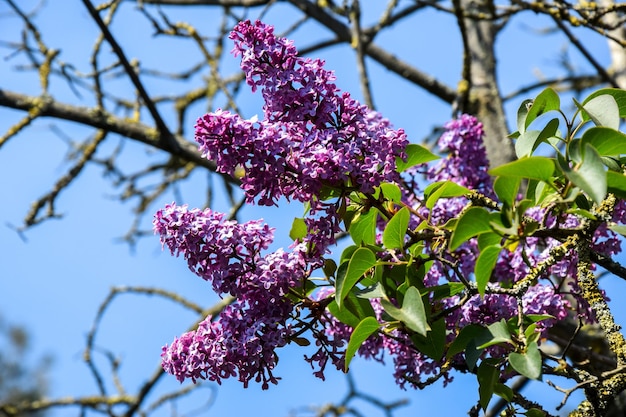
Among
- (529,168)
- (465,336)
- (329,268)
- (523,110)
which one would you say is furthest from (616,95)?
(329,268)

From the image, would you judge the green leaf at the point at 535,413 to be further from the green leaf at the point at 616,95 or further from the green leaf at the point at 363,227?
the green leaf at the point at 616,95

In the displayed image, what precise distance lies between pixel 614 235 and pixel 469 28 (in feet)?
8.69

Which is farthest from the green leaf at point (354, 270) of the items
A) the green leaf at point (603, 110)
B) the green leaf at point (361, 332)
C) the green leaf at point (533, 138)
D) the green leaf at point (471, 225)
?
the green leaf at point (603, 110)

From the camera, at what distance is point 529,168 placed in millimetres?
1369

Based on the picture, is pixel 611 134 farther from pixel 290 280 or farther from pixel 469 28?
pixel 469 28

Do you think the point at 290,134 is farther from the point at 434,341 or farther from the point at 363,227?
the point at 434,341

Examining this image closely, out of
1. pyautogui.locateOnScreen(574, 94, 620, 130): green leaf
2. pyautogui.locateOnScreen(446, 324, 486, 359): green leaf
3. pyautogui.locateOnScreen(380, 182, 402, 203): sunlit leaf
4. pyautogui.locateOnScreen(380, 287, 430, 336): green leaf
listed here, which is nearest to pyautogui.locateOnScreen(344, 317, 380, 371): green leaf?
pyautogui.locateOnScreen(380, 287, 430, 336): green leaf

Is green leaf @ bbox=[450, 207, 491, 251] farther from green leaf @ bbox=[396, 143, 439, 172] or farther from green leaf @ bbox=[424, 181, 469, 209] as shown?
green leaf @ bbox=[396, 143, 439, 172]

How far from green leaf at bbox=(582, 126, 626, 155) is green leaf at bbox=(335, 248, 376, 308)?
43cm

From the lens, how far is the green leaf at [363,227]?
1677mm

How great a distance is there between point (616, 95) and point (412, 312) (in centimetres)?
60

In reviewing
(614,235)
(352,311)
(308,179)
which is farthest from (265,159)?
(614,235)

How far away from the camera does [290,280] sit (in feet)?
5.17

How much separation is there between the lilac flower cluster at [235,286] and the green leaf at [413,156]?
1.09 ft
